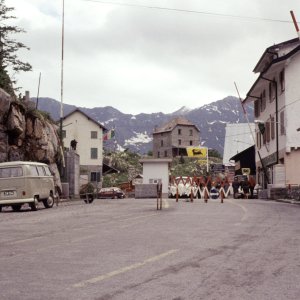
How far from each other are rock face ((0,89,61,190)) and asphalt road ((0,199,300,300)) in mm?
23364

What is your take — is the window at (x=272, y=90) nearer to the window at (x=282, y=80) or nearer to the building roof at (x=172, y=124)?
the window at (x=282, y=80)

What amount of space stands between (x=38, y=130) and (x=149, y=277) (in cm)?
3399

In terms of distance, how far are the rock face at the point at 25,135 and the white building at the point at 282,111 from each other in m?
→ 15.8

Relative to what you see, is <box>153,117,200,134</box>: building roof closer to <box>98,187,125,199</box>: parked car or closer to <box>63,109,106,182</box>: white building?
<box>63,109,106,182</box>: white building

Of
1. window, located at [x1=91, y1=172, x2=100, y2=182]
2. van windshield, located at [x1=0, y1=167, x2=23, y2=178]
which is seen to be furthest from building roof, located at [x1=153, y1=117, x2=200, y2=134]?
van windshield, located at [x1=0, y1=167, x2=23, y2=178]

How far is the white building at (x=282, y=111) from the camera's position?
3784cm

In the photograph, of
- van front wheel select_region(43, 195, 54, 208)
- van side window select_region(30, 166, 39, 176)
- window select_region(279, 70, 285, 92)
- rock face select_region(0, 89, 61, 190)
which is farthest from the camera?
window select_region(279, 70, 285, 92)

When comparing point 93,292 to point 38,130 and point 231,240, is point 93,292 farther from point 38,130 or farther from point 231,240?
point 38,130

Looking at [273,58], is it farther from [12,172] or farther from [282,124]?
[12,172]

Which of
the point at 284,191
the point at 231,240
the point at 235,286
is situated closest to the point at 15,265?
the point at 235,286

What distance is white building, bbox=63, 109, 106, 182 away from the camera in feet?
273

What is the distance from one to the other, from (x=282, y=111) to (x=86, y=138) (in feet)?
160

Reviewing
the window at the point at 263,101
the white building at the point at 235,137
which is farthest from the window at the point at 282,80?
the white building at the point at 235,137

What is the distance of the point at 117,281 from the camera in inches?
229
